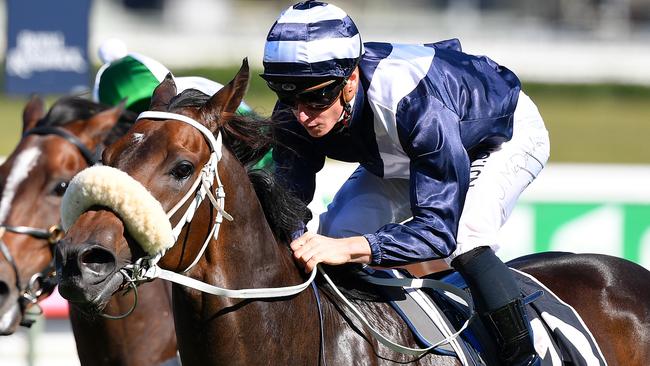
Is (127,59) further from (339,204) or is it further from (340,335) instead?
(340,335)

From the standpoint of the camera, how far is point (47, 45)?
6.65 metres

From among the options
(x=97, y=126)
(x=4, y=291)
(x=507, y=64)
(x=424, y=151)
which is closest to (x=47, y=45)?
(x=97, y=126)

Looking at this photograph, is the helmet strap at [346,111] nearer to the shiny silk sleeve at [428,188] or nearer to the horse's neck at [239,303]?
the shiny silk sleeve at [428,188]

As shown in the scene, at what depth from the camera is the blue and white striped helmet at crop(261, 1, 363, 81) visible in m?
2.97

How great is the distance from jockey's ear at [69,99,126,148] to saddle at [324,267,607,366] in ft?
5.80

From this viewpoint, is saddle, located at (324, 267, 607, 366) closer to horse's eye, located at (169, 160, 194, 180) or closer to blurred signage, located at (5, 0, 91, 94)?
horse's eye, located at (169, 160, 194, 180)

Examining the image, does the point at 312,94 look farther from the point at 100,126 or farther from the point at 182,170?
the point at 100,126

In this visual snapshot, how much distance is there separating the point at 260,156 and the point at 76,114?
2014 millimetres

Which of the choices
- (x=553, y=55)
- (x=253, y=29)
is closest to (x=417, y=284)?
(x=553, y=55)

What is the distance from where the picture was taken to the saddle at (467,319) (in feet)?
10.6

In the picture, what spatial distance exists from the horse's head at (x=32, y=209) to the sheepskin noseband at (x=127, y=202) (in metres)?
1.91

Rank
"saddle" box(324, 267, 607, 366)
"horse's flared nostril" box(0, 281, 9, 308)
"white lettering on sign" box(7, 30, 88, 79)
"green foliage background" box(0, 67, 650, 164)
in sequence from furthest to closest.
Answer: "green foliage background" box(0, 67, 650, 164), "white lettering on sign" box(7, 30, 88, 79), "horse's flared nostril" box(0, 281, 9, 308), "saddle" box(324, 267, 607, 366)

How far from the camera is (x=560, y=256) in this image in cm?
399

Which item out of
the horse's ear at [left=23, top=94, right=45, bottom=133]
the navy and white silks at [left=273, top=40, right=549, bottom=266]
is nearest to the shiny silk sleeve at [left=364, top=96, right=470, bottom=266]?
the navy and white silks at [left=273, top=40, right=549, bottom=266]
